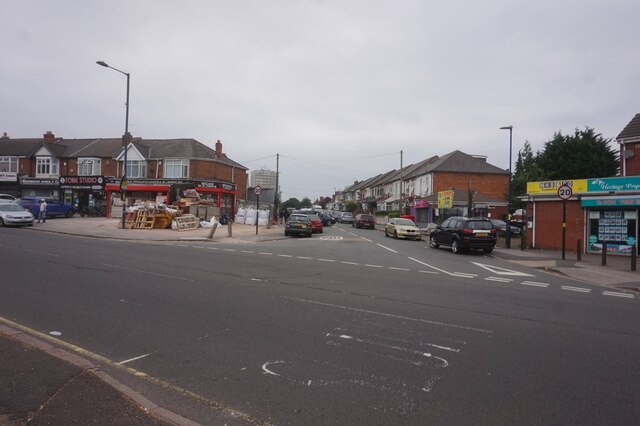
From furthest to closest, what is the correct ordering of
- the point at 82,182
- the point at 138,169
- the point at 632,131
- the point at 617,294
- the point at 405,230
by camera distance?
the point at 138,169
the point at 82,182
the point at 405,230
the point at 632,131
the point at 617,294

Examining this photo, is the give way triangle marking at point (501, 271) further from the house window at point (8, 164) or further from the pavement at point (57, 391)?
the house window at point (8, 164)

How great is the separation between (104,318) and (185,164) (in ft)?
131

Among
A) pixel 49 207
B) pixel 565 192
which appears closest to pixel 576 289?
pixel 565 192

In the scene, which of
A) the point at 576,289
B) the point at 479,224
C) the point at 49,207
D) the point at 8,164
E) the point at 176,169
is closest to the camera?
the point at 576,289

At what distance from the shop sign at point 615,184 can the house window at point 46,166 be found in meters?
50.8

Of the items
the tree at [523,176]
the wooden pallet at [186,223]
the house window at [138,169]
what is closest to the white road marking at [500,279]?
the wooden pallet at [186,223]

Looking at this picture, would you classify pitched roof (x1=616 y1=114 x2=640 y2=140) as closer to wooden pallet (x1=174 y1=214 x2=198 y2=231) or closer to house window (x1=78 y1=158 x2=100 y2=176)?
wooden pallet (x1=174 y1=214 x2=198 y2=231)

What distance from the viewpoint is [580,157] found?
3856 centimetres

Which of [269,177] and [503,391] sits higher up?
[269,177]

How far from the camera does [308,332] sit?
19.9ft

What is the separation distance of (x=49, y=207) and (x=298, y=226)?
74.9ft

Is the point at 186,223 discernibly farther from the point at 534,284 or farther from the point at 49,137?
the point at 49,137

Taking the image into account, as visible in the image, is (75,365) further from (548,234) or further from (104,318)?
(548,234)

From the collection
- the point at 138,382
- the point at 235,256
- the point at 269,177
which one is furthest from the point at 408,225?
the point at 269,177
